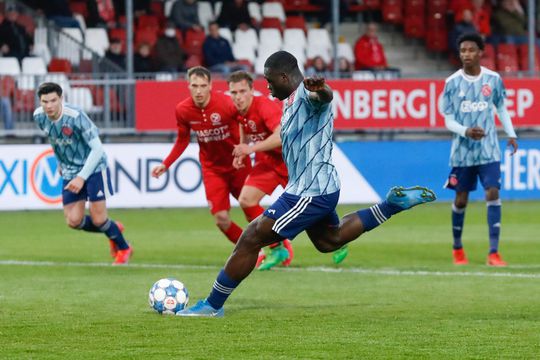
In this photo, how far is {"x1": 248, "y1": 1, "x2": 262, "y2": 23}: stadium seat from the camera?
2795 cm

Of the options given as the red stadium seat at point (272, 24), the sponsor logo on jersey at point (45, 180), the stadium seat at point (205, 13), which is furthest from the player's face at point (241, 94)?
the red stadium seat at point (272, 24)

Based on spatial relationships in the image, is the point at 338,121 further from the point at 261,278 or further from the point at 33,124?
the point at 261,278

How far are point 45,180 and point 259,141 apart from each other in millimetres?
8111

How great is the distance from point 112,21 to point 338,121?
6.12m

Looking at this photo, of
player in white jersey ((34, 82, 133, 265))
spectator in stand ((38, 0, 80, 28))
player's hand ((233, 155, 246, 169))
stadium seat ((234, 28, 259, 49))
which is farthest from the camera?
stadium seat ((234, 28, 259, 49))

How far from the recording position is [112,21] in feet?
87.2

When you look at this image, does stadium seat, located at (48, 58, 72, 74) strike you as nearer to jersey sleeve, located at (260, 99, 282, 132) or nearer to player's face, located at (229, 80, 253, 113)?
player's face, located at (229, 80, 253, 113)

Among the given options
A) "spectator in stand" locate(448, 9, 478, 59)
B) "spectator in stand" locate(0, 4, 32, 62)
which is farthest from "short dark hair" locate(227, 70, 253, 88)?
"spectator in stand" locate(448, 9, 478, 59)

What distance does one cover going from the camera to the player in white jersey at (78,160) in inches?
509

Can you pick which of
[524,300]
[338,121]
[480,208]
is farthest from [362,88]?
[524,300]

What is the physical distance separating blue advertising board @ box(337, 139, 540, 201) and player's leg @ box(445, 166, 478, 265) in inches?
307

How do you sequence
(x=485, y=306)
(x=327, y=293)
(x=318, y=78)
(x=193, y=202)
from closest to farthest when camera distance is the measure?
1. (x=318, y=78)
2. (x=485, y=306)
3. (x=327, y=293)
4. (x=193, y=202)

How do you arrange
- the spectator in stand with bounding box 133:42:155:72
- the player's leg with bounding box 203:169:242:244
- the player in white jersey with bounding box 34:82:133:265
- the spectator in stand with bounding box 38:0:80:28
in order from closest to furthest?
the player in white jersey with bounding box 34:82:133:265, the player's leg with bounding box 203:169:242:244, the spectator in stand with bounding box 133:42:155:72, the spectator in stand with bounding box 38:0:80:28

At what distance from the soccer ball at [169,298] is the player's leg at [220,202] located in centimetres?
373
